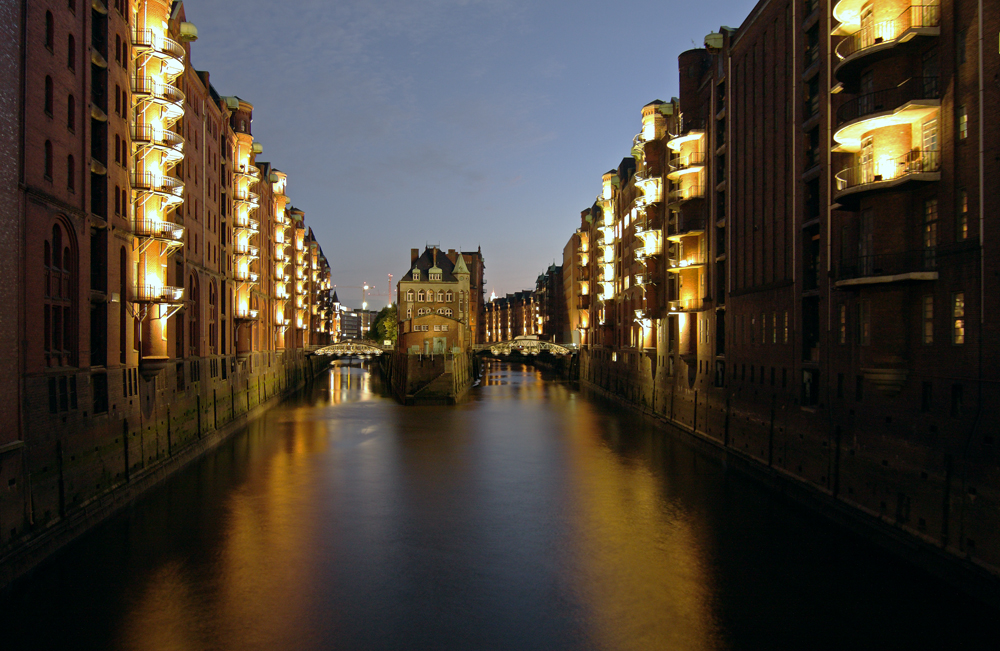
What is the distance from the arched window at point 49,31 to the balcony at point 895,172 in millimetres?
22915

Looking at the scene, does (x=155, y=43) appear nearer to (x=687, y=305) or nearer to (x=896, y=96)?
(x=896, y=96)

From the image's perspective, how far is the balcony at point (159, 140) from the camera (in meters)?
28.9

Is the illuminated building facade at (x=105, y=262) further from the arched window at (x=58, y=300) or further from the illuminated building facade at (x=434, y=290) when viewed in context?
the illuminated building facade at (x=434, y=290)

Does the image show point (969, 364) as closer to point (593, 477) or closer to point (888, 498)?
point (888, 498)

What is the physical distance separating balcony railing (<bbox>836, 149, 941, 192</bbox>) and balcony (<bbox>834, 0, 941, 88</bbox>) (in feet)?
8.97

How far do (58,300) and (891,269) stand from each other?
938 inches

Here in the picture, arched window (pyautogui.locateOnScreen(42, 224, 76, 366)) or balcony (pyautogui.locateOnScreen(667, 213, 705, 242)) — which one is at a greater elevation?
balcony (pyautogui.locateOnScreen(667, 213, 705, 242))

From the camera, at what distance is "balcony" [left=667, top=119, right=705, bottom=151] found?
40.3 m

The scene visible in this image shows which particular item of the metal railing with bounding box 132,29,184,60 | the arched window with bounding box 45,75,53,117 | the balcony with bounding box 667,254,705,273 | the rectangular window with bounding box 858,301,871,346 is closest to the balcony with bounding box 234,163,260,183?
the metal railing with bounding box 132,29,184,60

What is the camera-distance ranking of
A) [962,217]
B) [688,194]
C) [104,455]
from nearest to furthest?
[962,217] < [104,455] < [688,194]

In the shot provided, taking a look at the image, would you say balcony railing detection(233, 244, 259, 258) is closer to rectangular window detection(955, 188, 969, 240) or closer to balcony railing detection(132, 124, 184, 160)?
balcony railing detection(132, 124, 184, 160)

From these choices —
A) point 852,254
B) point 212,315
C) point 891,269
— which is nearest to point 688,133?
point 852,254

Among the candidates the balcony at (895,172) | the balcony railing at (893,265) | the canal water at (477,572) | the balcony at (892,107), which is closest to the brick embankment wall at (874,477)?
the canal water at (477,572)

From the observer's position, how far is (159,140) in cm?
2995
